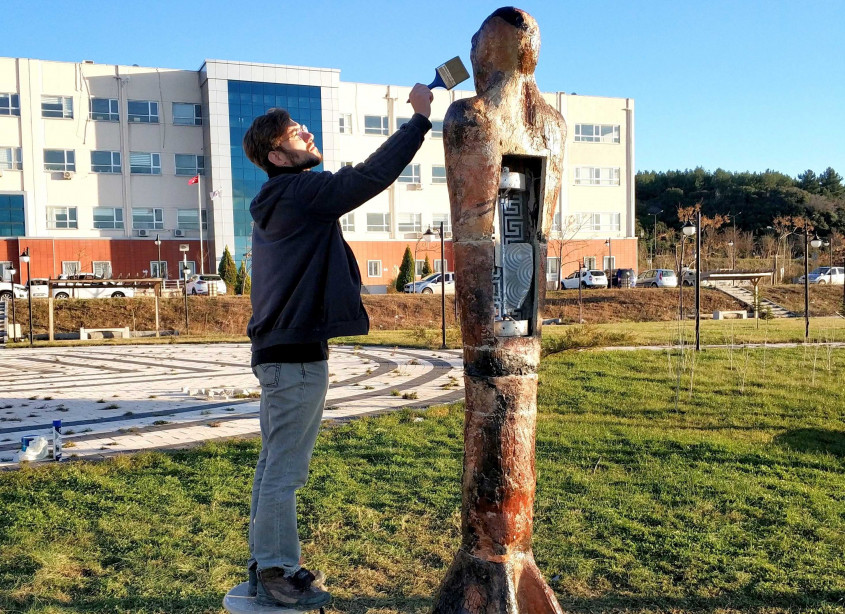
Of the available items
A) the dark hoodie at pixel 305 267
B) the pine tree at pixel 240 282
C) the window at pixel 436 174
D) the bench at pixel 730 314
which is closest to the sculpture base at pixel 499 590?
the dark hoodie at pixel 305 267

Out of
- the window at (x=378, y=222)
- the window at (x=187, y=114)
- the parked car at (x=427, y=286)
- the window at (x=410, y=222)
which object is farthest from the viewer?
the window at (x=410, y=222)

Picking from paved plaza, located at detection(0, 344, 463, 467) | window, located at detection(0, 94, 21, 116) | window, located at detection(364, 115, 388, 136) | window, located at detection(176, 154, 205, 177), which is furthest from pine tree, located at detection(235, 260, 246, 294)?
paved plaza, located at detection(0, 344, 463, 467)

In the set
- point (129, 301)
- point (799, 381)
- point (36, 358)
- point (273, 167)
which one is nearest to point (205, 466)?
point (273, 167)

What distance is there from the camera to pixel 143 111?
3934cm

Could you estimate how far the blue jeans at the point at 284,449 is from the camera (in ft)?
9.23

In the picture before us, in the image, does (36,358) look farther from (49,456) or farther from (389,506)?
(389,506)

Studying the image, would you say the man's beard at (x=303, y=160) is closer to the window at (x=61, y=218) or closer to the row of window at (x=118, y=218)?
the row of window at (x=118, y=218)

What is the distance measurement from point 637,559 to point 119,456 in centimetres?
420

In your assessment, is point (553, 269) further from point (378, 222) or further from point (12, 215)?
point (12, 215)

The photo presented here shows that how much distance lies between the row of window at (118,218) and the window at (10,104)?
17.2 feet

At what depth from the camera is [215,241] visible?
4016 cm

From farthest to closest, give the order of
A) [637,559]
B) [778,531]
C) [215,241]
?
[215,241] → [778,531] → [637,559]

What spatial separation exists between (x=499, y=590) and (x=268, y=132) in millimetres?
2068

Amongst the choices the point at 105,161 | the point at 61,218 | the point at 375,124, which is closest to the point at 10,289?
the point at 61,218
